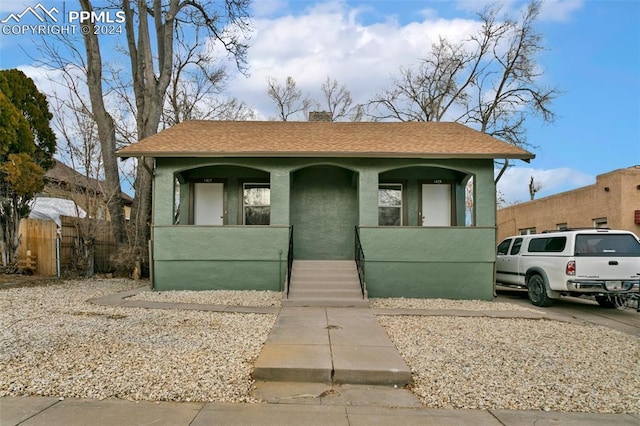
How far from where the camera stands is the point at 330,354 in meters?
5.21

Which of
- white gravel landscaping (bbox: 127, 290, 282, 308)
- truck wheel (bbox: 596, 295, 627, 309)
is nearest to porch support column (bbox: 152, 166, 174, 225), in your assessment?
white gravel landscaping (bbox: 127, 290, 282, 308)

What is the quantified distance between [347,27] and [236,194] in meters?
6.43

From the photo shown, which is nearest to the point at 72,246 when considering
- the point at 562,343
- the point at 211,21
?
the point at 211,21

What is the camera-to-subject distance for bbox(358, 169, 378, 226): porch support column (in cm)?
1055

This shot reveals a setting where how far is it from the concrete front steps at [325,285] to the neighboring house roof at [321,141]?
9.29 feet

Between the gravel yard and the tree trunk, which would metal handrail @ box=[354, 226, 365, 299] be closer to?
the gravel yard

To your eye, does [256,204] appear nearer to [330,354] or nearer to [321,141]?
[321,141]

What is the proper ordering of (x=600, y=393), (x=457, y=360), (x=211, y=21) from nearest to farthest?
(x=600, y=393) < (x=457, y=360) < (x=211, y=21)

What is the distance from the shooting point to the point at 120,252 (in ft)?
44.0

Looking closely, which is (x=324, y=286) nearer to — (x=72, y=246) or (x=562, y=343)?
(x=562, y=343)

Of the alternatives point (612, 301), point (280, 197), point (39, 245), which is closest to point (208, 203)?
point (280, 197)

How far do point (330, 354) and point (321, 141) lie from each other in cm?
729

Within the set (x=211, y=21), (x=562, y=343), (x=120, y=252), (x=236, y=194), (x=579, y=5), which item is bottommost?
(x=562, y=343)

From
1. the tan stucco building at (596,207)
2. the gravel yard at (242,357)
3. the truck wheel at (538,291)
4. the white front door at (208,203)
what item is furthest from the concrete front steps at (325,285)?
the tan stucco building at (596,207)
